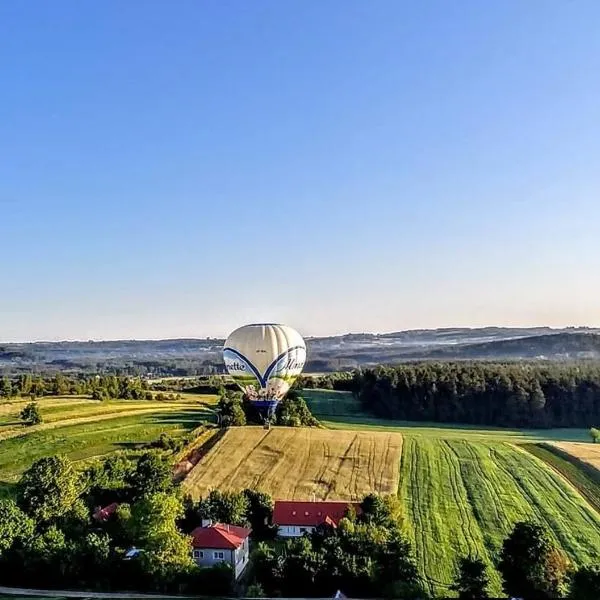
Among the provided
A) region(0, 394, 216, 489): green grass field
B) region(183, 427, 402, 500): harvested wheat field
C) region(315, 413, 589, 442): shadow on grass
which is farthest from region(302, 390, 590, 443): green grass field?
region(0, 394, 216, 489): green grass field

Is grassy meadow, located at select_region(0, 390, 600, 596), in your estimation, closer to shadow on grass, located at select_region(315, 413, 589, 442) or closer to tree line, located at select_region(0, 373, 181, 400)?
shadow on grass, located at select_region(315, 413, 589, 442)

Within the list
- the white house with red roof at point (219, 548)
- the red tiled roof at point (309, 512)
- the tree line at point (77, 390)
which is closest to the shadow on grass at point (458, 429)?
the tree line at point (77, 390)

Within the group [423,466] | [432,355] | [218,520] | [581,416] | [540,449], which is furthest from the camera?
[432,355]

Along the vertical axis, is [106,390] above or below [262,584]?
above

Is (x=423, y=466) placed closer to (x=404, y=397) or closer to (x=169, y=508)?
(x=169, y=508)

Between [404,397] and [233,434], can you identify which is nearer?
[233,434]

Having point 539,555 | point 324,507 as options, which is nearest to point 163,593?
point 324,507
